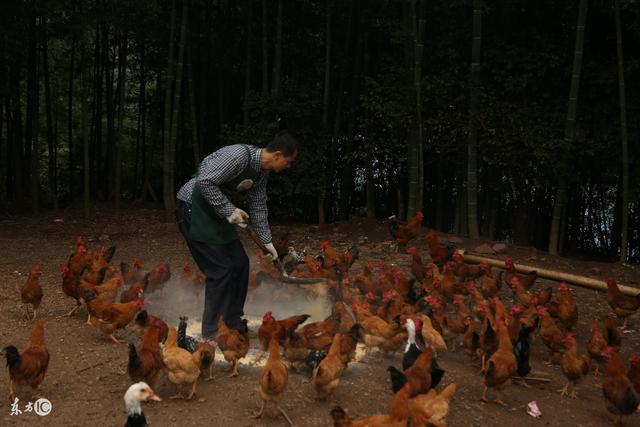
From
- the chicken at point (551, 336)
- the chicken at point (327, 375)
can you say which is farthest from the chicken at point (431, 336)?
the chicken at point (327, 375)

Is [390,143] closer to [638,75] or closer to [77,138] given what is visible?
[638,75]

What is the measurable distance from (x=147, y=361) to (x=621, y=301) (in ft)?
18.7

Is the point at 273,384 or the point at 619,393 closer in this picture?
the point at 273,384

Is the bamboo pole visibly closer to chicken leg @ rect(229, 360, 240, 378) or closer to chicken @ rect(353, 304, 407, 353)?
chicken @ rect(353, 304, 407, 353)

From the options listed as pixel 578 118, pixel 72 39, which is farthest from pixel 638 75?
pixel 72 39

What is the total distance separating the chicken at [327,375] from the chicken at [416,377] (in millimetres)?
403

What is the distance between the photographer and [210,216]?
5.67 metres

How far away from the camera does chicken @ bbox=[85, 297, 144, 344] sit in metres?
5.88

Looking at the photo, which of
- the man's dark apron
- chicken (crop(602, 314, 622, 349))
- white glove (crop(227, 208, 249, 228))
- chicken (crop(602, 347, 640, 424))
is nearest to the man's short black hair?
the man's dark apron

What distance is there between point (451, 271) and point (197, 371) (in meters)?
4.06

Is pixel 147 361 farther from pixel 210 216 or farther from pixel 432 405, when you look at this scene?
pixel 432 405

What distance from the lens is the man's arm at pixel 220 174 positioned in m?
5.34

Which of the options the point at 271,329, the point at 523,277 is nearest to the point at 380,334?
the point at 271,329

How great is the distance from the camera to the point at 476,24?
10891mm
